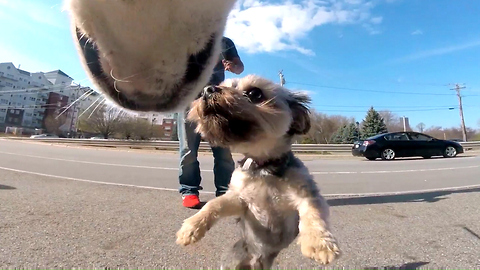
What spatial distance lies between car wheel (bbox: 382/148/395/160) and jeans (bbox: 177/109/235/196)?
8.04m

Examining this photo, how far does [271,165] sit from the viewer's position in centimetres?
121

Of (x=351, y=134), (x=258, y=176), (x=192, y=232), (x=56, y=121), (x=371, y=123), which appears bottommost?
(x=192, y=232)

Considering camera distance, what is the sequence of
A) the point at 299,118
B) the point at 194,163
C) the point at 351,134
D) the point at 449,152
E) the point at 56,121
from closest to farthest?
the point at 299,118 < the point at 56,121 < the point at 194,163 < the point at 351,134 < the point at 449,152

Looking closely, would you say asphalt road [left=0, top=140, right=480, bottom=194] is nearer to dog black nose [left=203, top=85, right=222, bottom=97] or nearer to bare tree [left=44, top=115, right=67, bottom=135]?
bare tree [left=44, top=115, right=67, bottom=135]

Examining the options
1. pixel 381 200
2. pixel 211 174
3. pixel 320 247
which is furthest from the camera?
pixel 211 174

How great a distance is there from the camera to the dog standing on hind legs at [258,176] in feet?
3.17

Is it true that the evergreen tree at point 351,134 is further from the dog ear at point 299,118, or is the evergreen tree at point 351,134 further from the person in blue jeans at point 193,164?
the dog ear at point 299,118

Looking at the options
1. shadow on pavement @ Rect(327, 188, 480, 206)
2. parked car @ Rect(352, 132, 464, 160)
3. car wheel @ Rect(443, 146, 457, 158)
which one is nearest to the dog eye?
shadow on pavement @ Rect(327, 188, 480, 206)

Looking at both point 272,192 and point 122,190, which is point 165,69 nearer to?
point 272,192

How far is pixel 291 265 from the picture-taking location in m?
1.18

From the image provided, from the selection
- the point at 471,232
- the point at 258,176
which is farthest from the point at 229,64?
the point at 471,232

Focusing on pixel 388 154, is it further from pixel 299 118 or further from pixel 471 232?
pixel 299 118

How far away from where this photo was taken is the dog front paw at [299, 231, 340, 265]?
75 centimetres

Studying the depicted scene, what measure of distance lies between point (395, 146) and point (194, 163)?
325 inches
